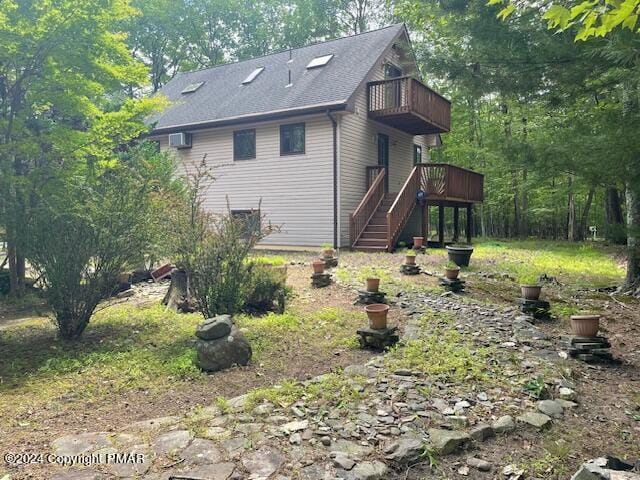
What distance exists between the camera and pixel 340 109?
1236 cm

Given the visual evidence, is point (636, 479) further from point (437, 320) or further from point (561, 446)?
point (437, 320)

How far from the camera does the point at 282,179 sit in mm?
14055

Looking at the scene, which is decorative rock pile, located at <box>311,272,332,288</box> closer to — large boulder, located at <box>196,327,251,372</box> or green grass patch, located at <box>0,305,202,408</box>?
green grass patch, located at <box>0,305,202,408</box>

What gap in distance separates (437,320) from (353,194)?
8715mm

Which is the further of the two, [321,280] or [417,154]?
[417,154]

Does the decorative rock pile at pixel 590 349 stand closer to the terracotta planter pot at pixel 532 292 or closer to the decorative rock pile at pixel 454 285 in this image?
the terracotta planter pot at pixel 532 292

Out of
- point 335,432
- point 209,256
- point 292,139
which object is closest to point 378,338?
point 335,432

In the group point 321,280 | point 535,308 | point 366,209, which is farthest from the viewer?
point 366,209

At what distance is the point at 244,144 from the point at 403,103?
5.38m

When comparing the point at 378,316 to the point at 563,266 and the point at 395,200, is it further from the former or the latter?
the point at 395,200

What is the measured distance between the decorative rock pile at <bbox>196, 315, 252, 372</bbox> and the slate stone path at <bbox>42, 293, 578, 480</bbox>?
0.82 m

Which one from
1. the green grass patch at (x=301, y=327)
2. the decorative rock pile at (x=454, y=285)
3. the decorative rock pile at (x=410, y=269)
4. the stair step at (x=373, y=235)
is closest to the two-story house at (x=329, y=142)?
the stair step at (x=373, y=235)

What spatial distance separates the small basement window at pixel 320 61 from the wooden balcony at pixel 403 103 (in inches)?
86.4

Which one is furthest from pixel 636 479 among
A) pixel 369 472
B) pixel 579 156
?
pixel 579 156
